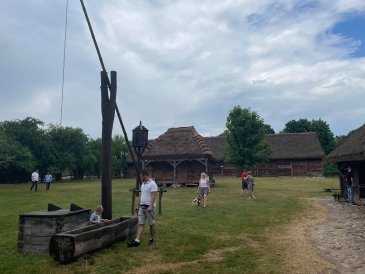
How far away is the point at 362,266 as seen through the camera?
7.53 meters

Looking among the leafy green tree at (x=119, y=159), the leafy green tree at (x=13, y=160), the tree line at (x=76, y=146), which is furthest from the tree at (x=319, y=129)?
the leafy green tree at (x=13, y=160)

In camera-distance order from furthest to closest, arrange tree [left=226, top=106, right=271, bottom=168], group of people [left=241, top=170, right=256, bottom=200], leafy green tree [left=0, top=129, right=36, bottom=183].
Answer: tree [left=226, top=106, right=271, bottom=168] → leafy green tree [left=0, top=129, right=36, bottom=183] → group of people [left=241, top=170, right=256, bottom=200]

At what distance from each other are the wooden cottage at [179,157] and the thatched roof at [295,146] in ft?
67.3

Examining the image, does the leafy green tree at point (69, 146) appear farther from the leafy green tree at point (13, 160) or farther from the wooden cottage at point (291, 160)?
the wooden cottage at point (291, 160)

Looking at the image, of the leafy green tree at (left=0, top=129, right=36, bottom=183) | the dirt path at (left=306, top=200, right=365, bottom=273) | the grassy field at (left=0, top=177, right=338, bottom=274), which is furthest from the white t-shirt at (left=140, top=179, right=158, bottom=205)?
the leafy green tree at (left=0, top=129, right=36, bottom=183)

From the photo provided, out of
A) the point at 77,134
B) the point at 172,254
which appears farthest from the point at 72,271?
the point at 77,134

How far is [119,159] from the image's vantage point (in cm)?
6606

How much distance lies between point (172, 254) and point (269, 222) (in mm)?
5725

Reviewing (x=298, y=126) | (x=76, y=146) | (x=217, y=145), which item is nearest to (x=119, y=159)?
(x=76, y=146)

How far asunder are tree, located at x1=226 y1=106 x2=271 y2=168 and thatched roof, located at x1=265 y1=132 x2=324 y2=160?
45.4 ft

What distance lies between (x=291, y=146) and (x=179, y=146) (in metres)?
26.2

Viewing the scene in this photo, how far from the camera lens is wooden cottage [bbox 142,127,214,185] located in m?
33.5

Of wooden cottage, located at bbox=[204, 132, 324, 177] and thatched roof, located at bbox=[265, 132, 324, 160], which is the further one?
thatched roof, located at bbox=[265, 132, 324, 160]

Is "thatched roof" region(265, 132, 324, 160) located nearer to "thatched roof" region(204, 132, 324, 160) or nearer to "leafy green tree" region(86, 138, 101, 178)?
"thatched roof" region(204, 132, 324, 160)
